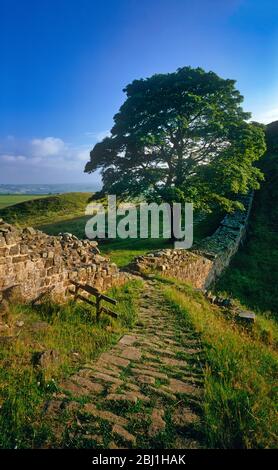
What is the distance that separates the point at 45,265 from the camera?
874 centimetres

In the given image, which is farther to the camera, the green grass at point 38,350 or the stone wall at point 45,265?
the stone wall at point 45,265

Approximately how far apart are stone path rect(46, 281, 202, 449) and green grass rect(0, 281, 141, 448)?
24cm

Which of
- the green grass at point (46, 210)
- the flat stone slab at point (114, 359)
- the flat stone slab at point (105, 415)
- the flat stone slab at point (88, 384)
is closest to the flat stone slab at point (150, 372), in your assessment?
the flat stone slab at point (114, 359)

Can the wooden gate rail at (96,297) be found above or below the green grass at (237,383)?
above

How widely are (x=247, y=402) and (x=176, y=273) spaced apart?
1063 cm

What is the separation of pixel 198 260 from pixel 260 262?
6473 millimetres

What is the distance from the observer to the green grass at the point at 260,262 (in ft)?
51.0

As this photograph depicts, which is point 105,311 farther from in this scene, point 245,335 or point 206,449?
point 206,449

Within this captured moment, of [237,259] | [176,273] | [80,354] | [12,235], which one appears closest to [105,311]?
[80,354]

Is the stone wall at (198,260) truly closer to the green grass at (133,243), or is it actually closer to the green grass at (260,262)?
the green grass at (260,262)

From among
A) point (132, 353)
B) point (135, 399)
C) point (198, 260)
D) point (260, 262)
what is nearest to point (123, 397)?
point (135, 399)

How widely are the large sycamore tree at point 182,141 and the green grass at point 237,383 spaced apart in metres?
10.7

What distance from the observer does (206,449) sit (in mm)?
3879

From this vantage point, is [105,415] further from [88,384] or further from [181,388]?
[181,388]
